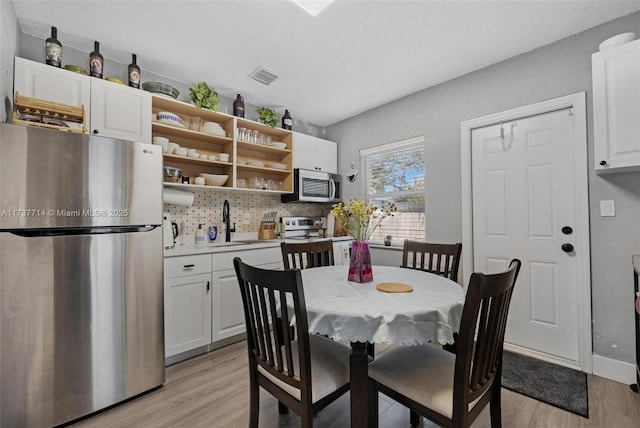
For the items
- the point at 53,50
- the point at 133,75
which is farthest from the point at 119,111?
the point at 53,50

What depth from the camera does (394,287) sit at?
1.47m

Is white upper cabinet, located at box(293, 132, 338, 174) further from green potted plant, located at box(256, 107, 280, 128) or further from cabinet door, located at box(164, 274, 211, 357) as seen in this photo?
cabinet door, located at box(164, 274, 211, 357)

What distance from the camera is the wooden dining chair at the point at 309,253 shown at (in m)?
2.11

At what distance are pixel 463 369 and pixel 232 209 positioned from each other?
2.78 m

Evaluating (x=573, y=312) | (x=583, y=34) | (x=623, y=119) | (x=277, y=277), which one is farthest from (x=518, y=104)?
(x=277, y=277)

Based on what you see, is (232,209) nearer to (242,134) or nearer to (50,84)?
(242,134)

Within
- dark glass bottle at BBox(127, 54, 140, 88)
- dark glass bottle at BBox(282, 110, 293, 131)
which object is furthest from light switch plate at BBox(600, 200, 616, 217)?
dark glass bottle at BBox(127, 54, 140, 88)

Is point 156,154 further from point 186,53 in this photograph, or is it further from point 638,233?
point 638,233

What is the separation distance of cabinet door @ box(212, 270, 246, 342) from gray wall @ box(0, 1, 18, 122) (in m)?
1.76

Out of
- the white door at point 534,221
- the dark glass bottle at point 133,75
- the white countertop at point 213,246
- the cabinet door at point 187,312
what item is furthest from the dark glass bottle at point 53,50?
the white door at point 534,221

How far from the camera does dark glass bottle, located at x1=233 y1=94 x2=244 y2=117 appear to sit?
119 inches

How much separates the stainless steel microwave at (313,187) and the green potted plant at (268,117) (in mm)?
607

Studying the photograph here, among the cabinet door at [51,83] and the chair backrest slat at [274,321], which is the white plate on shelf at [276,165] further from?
the chair backrest slat at [274,321]

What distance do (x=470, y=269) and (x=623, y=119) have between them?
1541 millimetres
